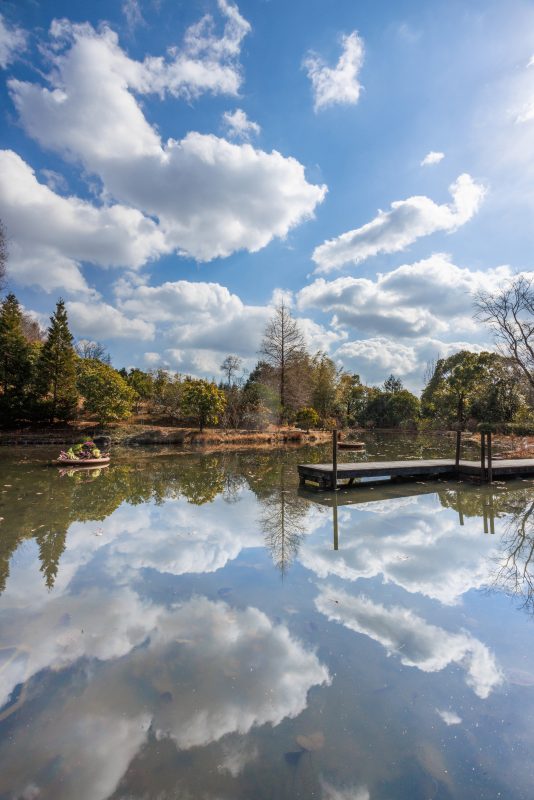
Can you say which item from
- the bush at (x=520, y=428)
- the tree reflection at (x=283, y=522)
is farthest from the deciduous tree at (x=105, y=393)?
the bush at (x=520, y=428)

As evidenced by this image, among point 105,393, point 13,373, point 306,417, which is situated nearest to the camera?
point 105,393

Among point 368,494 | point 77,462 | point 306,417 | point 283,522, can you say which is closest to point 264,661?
point 283,522

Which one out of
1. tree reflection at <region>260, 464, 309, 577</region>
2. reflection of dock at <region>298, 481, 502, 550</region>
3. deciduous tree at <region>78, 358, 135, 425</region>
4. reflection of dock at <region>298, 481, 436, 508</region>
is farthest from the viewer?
deciduous tree at <region>78, 358, 135, 425</region>

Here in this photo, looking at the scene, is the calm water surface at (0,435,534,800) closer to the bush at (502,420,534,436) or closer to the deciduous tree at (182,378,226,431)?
the deciduous tree at (182,378,226,431)

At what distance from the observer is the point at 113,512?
913 cm

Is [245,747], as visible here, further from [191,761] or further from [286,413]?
[286,413]

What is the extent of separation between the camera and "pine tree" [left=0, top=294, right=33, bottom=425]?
27188 mm

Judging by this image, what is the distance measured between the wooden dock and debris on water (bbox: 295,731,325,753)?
9.24 meters

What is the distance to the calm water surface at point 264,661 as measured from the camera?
2490 millimetres

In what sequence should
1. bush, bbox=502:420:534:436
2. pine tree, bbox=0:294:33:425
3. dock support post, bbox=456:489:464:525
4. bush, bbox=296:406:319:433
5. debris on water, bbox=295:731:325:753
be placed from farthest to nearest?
bush, bbox=296:406:319:433
bush, bbox=502:420:534:436
pine tree, bbox=0:294:33:425
dock support post, bbox=456:489:464:525
debris on water, bbox=295:731:325:753

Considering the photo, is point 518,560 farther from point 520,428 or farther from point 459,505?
point 520,428

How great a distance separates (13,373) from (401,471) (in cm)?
2665

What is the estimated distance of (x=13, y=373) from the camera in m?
27.9

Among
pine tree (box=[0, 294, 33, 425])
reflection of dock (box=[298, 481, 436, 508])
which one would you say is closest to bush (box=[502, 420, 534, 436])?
reflection of dock (box=[298, 481, 436, 508])
